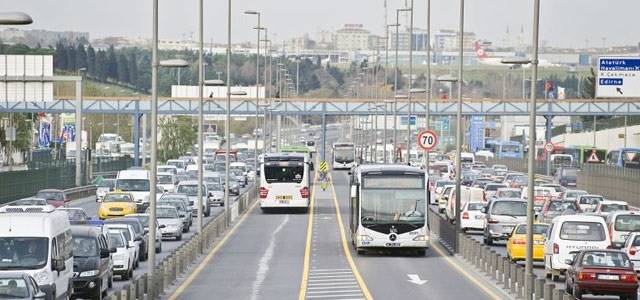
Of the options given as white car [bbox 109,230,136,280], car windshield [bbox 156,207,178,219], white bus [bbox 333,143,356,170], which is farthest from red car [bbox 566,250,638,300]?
white bus [bbox 333,143,356,170]

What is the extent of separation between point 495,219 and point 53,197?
26.0 metres

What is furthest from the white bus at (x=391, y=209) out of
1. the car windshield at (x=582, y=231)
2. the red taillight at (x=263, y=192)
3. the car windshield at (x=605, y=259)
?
the red taillight at (x=263, y=192)

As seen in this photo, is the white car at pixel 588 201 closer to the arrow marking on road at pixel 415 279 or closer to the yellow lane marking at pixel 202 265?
the yellow lane marking at pixel 202 265

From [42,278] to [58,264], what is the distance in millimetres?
921

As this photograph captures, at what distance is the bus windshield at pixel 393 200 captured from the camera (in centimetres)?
4934

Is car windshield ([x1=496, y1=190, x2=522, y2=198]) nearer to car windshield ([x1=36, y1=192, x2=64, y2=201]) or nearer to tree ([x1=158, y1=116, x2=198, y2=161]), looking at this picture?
car windshield ([x1=36, y1=192, x2=64, y2=201])

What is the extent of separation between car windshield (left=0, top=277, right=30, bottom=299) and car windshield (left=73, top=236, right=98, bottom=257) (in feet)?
27.2

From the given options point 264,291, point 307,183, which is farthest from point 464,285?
point 307,183

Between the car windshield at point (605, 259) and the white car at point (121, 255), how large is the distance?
39.4 ft

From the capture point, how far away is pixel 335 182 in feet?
414

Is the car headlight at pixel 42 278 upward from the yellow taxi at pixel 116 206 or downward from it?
upward

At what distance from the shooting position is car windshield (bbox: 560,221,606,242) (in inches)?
1592

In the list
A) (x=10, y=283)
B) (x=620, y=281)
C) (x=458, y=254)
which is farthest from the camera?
(x=458, y=254)

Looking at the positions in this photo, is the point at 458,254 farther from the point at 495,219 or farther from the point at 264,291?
the point at 264,291
